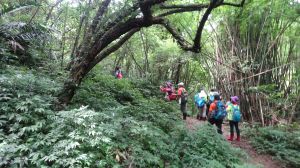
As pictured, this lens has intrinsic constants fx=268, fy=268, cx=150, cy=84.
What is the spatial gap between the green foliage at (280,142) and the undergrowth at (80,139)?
49.4 inches

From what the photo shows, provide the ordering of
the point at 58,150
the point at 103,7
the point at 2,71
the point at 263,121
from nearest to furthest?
the point at 58,150 < the point at 2,71 < the point at 103,7 < the point at 263,121

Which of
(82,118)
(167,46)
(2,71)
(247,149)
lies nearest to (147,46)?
(167,46)

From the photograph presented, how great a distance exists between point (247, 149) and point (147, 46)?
317 inches

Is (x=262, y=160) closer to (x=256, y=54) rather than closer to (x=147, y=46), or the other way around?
(x=256, y=54)

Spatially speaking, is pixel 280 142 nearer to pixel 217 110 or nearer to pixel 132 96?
pixel 217 110

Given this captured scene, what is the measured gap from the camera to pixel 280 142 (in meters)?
6.94

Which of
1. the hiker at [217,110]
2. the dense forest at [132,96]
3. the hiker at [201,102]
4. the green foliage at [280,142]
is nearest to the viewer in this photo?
the dense forest at [132,96]

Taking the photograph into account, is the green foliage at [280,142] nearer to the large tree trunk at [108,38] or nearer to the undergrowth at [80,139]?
the undergrowth at [80,139]

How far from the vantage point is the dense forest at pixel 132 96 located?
346 centimetres

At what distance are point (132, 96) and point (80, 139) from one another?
5304 mm

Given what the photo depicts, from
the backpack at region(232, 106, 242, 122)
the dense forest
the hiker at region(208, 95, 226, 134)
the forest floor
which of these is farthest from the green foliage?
the hiker at region(208, 95, 226, 134)

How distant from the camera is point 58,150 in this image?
10.3 ft

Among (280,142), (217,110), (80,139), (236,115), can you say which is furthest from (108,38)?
(280,142)

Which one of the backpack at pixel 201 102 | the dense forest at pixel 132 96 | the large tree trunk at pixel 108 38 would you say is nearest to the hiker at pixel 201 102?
the backpack at pixel 201 102
